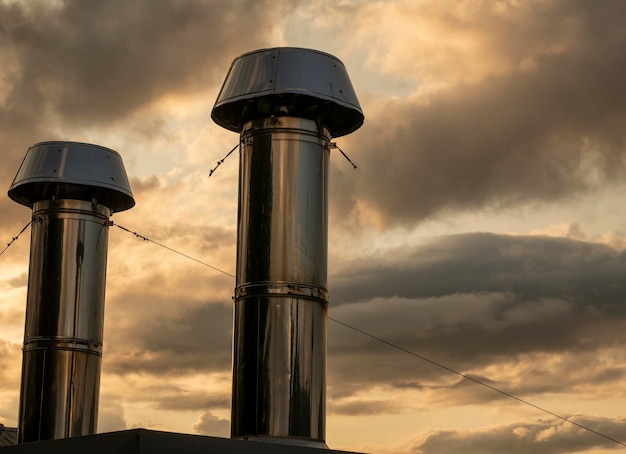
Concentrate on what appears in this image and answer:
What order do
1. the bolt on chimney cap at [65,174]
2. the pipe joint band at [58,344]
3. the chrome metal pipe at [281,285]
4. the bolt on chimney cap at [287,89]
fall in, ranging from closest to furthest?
the chrome metal pipe at [281,285], the bolt on chimney cap at [287,89], the bolt on chimney cap at [65,174], the pipe joint band at [58,344]

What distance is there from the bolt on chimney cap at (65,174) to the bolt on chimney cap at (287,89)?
208 inches

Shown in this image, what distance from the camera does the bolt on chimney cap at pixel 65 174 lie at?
72.9 ft

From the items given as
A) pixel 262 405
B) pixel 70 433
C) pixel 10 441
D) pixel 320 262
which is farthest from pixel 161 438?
pixel 10 441

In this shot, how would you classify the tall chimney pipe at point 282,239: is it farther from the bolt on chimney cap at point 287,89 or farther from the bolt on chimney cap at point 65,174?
the bolt on chimney cap at point 65,174

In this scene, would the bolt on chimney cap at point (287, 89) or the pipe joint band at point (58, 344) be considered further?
the pipe joint band at point (58, 344)

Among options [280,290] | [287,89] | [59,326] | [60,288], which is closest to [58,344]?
[59,326]

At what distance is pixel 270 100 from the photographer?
17188mm

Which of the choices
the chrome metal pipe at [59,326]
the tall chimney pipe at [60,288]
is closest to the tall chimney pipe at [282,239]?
the tall chimney pipe at [60,288]

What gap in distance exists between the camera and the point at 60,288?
22.5m

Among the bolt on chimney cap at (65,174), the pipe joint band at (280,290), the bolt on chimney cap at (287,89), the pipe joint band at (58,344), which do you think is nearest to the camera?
the pipe joint band at (280,290)

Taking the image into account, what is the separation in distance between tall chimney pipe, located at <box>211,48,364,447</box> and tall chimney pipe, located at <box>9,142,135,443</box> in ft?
18.6

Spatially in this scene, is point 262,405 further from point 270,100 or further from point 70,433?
point 70,433

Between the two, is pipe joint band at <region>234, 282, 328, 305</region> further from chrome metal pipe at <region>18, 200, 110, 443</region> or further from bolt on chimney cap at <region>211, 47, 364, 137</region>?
chrome metal pipe at <region>18, 200, 110, 443</region>

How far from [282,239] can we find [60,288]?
7.42m
